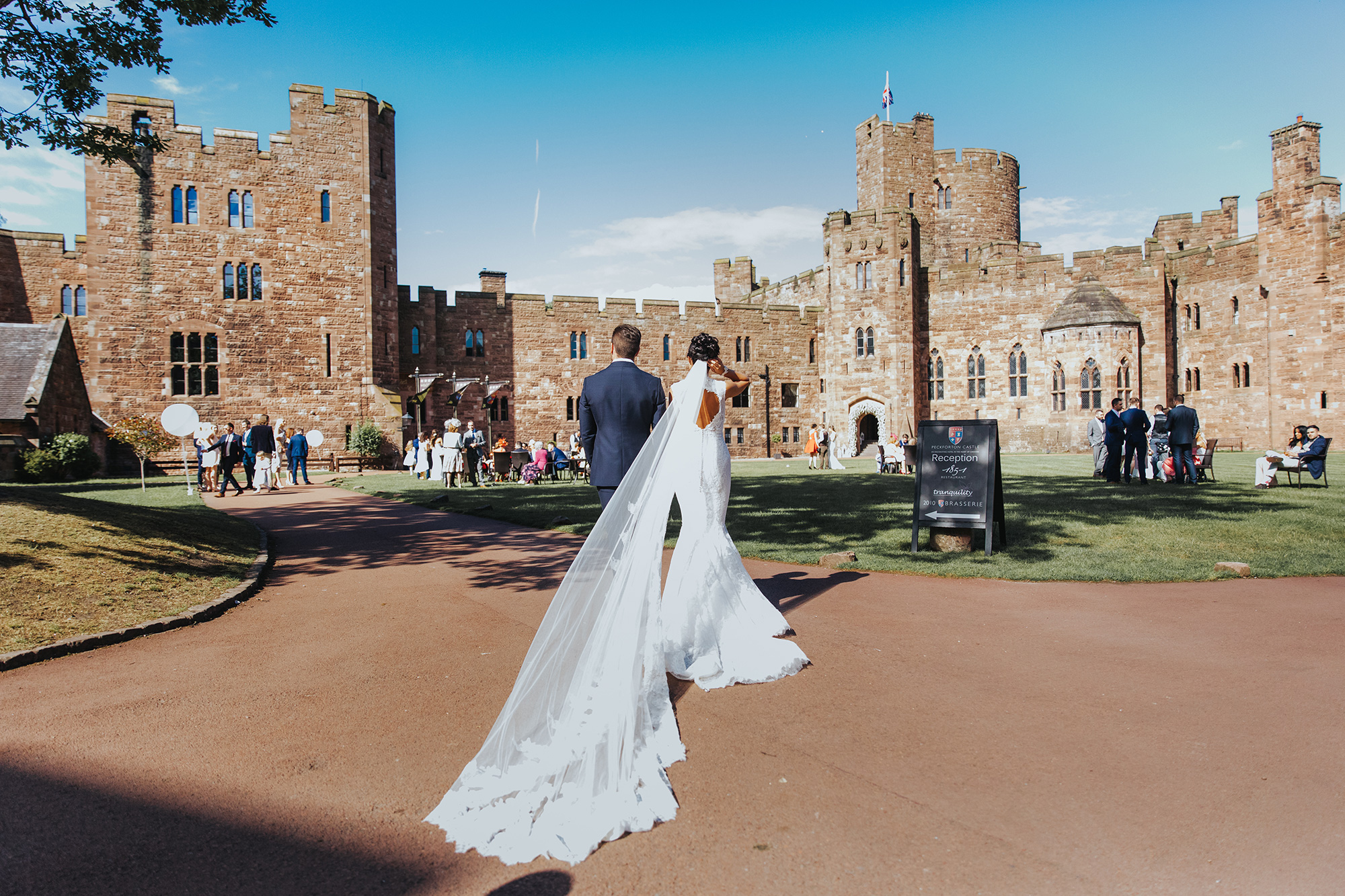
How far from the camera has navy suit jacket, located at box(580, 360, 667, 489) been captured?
5.36 meters

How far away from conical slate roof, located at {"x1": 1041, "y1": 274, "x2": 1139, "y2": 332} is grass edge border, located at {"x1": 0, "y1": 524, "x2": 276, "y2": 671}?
40.0 metres

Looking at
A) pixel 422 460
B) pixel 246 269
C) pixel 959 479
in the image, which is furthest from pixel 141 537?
pixel 246 269

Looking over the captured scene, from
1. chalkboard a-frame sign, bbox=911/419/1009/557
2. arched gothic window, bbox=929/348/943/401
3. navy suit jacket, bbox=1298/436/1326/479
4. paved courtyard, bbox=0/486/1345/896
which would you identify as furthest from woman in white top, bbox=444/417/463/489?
arched gothic window, bbox=929/348/943/401

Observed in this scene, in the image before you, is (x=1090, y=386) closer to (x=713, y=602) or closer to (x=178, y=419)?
(x=178, y=419)

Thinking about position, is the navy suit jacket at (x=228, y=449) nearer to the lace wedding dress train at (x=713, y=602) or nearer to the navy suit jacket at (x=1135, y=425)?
the lace wedding dress train at (x=713, y=602)

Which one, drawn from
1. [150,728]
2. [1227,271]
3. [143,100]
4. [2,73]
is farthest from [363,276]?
[1227,271]

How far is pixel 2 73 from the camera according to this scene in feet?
35.1

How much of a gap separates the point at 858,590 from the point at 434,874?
5.19m

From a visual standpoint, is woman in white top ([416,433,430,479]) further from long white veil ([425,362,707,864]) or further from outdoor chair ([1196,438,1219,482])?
long white veil ([425,362,707,864])

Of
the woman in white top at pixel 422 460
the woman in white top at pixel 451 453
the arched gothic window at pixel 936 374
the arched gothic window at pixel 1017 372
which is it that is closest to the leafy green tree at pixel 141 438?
the woman in white top at pixel 451 453

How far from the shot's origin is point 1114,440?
1691 centimetres

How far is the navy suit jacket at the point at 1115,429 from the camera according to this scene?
16.8m

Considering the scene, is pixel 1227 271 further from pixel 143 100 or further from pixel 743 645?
pixel 143 100

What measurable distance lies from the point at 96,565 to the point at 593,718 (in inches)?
230
